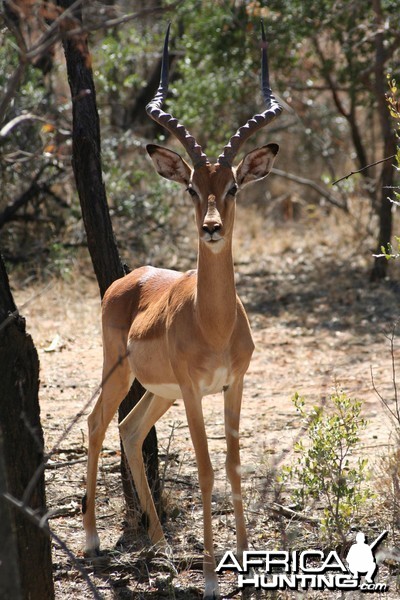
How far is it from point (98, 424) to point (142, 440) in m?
0.27

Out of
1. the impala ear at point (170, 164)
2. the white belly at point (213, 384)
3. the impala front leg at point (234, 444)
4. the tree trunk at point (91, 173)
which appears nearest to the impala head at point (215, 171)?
the impala ear at point (170, 164)

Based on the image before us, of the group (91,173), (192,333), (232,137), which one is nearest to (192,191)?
(232,137)

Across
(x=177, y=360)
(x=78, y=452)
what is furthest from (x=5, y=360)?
(x=78, y=452)

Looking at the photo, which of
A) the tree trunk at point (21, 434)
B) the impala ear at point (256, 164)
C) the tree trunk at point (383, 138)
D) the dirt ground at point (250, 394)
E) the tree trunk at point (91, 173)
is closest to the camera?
the tree trunk at point (21, 434)

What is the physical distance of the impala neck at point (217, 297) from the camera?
4.89m

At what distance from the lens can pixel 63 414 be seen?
25.3 feet

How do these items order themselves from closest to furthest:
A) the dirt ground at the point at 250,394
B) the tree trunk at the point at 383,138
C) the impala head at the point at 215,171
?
the impala head at the point at 215,171 → the dirt ground at the point at 250,394 → the tree trunk at the point at 383,138

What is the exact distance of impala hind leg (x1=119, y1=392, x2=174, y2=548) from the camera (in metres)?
5.50

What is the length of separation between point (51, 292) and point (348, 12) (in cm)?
466

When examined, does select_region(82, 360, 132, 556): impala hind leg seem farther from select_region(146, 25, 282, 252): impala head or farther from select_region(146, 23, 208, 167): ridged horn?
select_region(146, 23, 208, 167): ridged horn

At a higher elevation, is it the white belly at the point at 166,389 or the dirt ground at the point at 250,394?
the white belly at the point at 166,389

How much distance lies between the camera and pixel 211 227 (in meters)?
4.74

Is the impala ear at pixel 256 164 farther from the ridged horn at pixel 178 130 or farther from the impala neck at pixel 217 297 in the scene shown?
the impala neck at pixel 217 297

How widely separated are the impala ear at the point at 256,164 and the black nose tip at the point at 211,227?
0.63m
